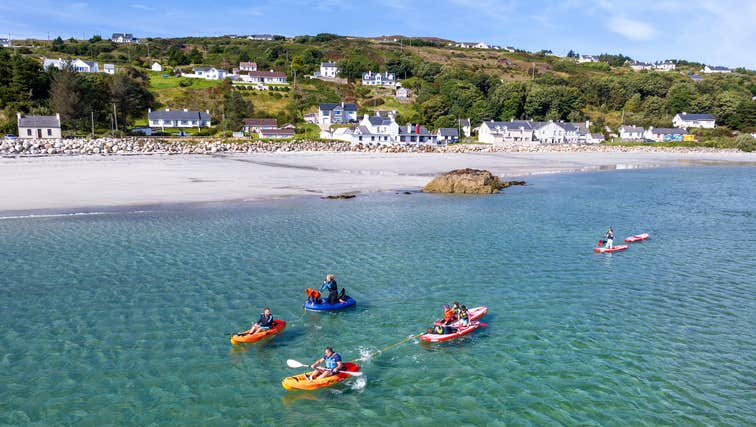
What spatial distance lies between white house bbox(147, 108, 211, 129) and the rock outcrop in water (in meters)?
88.0

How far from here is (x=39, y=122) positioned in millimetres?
91875

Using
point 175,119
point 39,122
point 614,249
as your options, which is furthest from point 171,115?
point 614,249

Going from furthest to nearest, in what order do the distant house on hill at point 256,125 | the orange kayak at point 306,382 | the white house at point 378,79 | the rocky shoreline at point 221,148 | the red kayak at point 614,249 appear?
the white house at point 378,79
the distant house on hill at point 256,125
the rocky shoreline at point 221,148
the red kayak at point 614,249
the orange kayak at point 306,382

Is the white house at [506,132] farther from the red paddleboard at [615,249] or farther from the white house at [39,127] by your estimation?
the red paddleboard at [615,249]

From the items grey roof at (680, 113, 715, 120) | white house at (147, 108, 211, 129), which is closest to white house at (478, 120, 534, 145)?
grey roof at (680, 113, 715, 120)

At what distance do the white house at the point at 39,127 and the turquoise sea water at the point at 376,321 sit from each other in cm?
7029

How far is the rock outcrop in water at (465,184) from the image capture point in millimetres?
55375

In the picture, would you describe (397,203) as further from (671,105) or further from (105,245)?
(671,105)

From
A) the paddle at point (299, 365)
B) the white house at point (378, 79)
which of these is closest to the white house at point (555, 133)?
the white house at point (378, 79)

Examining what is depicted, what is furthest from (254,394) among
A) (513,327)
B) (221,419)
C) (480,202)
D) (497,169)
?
(497,169)

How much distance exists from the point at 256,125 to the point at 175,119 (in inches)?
800

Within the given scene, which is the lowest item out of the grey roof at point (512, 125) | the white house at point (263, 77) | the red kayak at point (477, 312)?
the red kayak at point (477, 312)

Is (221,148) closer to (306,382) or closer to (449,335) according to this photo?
(449,335)

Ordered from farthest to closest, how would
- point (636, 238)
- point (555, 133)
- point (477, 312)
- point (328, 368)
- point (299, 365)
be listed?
point (555, 133) → point (636, 238) → point (477, 312) → point (299, 365) → point (328, 368)
